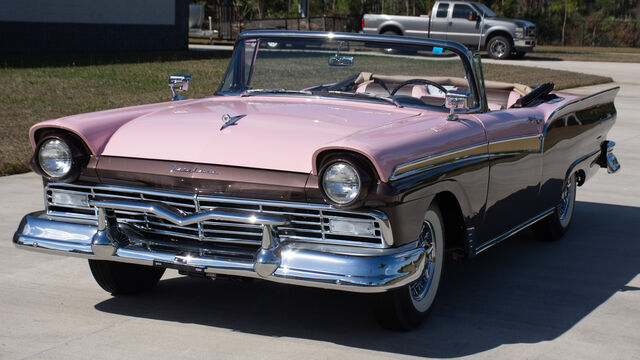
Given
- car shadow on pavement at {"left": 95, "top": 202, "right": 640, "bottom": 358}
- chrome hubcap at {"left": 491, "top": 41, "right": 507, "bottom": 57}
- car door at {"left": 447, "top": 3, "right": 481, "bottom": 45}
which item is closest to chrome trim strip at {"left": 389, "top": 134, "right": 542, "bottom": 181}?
car shadow on pavement at {"left": 95, "top": 202, "right": 640, "bottom": 358}

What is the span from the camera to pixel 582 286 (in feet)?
17.6

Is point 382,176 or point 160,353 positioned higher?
point 382,176

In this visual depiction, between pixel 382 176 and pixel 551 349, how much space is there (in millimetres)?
1193

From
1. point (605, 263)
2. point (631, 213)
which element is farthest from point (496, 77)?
point (605, 263)

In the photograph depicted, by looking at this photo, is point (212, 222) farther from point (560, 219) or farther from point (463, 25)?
point (463, 25)

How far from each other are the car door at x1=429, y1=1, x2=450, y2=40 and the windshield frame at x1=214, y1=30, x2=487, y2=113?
23.6m

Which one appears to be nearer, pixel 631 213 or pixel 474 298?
pixel 474 298

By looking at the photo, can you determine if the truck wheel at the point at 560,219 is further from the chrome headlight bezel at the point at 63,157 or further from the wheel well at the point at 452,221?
the chrome headlight bezel at the point at 63,157

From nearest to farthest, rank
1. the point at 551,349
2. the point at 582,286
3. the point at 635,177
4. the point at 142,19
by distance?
1. the point at 551,349
2. the point at 582,286
3. the point at 635,177
4. the point at 142,19

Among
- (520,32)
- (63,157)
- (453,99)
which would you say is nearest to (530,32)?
(520,32)

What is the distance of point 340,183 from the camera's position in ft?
12.8

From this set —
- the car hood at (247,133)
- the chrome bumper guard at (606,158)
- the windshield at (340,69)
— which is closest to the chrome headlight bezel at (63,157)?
the car hood at (247,133)

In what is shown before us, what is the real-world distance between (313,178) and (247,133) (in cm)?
52

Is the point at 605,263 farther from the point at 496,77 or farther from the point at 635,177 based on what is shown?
the point at 496,77
